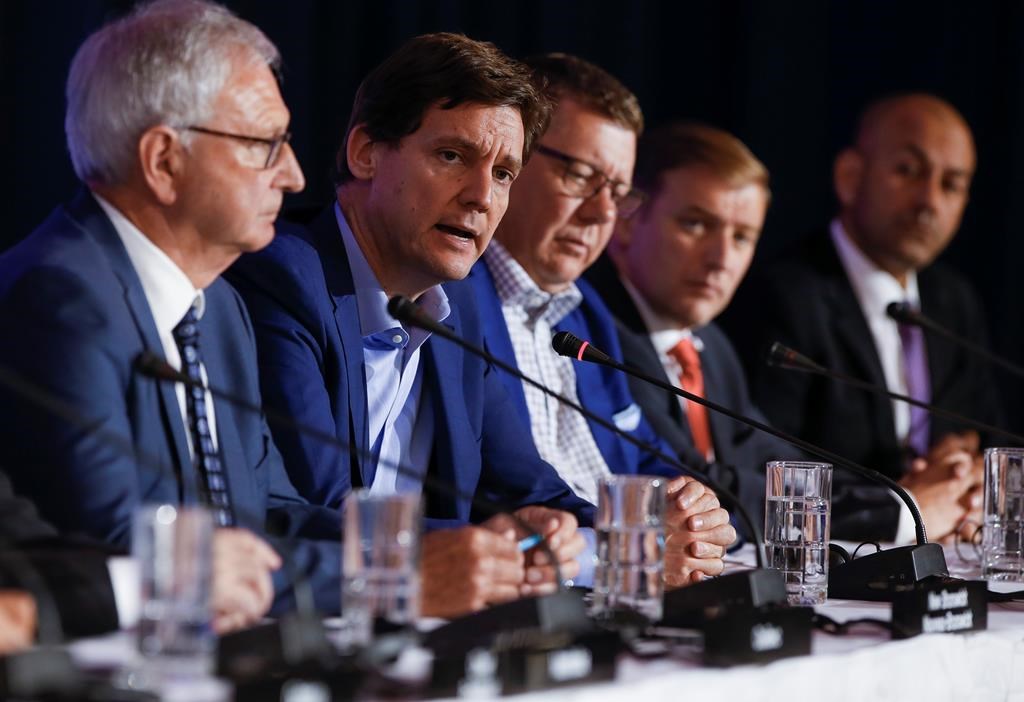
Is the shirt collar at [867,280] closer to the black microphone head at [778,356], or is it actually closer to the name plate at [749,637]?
the black microphone head at [778,356]

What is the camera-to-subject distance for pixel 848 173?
4.94 meters

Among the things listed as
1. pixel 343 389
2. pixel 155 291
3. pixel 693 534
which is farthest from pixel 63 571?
pixel 693 534

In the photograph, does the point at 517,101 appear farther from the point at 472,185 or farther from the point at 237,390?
the point at 237,390

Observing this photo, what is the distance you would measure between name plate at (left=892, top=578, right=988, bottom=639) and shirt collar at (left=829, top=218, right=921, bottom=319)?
2674 mm

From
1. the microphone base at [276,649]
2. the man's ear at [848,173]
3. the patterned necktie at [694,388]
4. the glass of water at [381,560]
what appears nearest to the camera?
the microphone base at [276,649]

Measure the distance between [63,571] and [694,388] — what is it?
2363 millimetres

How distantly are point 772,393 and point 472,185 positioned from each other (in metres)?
1.89

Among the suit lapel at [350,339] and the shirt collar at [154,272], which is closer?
the shirt collar at [154,272]

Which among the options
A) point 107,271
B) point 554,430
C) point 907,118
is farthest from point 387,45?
point 107,271

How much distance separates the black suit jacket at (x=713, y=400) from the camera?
3.47 metres

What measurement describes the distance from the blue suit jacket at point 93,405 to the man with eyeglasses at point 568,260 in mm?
1155

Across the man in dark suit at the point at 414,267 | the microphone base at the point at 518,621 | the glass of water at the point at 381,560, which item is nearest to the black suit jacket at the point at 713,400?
the man in dark suit at the point at 414,267

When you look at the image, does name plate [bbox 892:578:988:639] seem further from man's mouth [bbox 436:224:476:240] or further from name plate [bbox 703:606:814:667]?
man's mouth [bbox 436:224:476:240]

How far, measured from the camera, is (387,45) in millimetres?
4020
